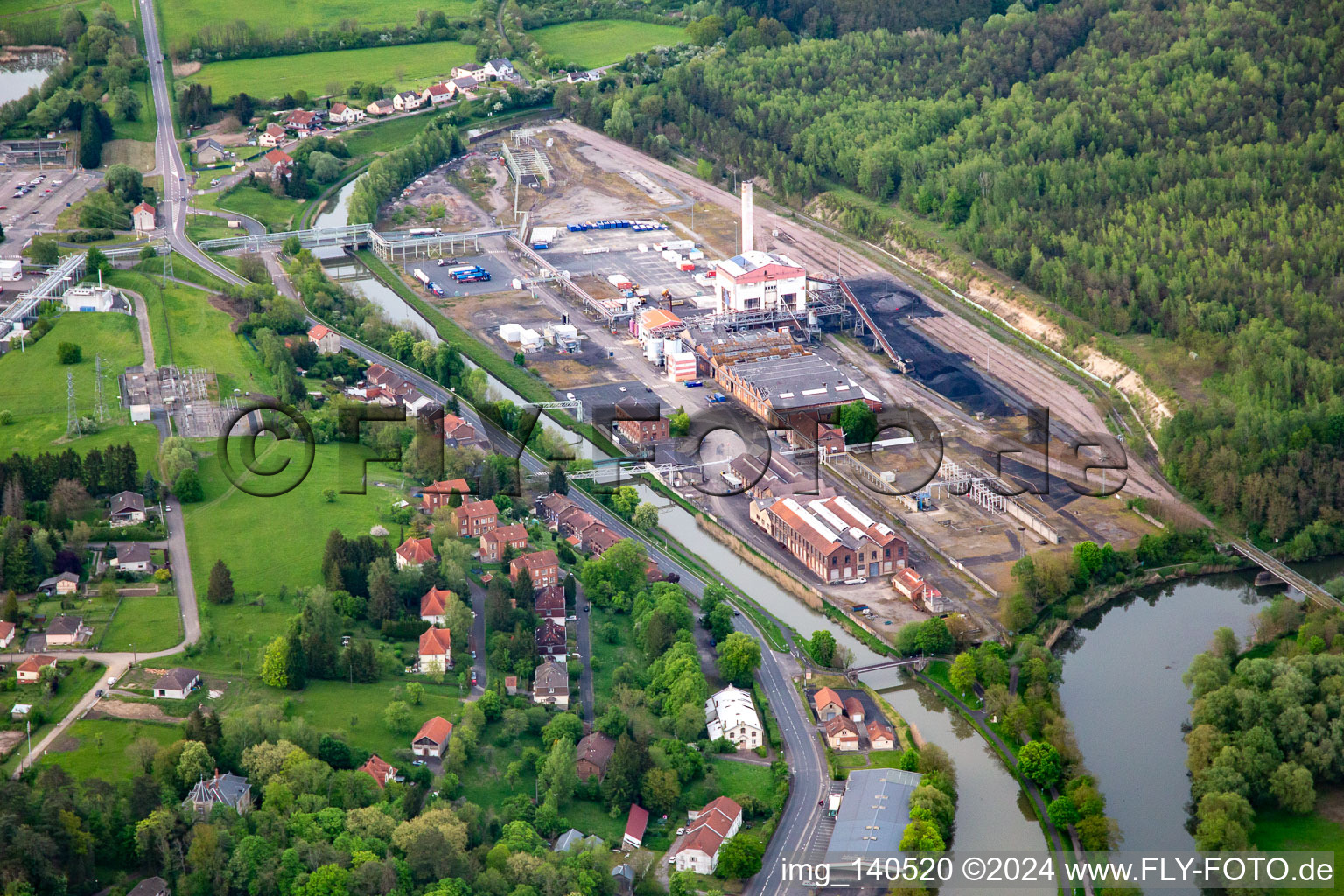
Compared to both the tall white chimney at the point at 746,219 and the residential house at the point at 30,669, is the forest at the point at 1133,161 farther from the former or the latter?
the residential house at the point at 30,669

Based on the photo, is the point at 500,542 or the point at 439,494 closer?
the point at 500,542

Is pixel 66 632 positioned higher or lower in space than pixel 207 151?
higher

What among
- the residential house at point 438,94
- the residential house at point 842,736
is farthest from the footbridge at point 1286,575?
the residential house at point 438,94

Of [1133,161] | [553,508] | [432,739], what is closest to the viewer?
[432,739]

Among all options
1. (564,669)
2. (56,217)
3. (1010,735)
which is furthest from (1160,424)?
(56,217)

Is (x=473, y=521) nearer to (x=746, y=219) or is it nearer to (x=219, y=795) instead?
(x=219, y=795)

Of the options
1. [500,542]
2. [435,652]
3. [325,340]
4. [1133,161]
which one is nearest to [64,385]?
[325,340]

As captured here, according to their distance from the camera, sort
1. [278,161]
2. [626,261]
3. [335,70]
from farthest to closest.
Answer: [335,70], [278,161], [626,261]
